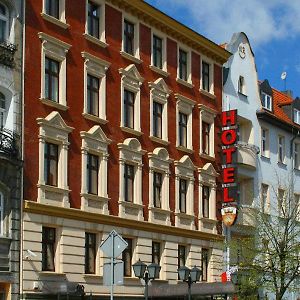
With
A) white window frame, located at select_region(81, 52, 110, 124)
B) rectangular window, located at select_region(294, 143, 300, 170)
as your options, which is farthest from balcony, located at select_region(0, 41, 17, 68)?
rectangular window, located at select_region(294, 143, 300, 170)

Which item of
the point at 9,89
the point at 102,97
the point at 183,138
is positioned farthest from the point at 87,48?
the point at 183,138

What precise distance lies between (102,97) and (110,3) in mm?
4341

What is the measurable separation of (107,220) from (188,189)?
782 cm

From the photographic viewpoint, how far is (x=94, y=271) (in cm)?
3669

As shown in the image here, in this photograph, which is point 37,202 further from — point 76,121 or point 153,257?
point 153,257

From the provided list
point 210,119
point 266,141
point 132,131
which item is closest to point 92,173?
point 132,131

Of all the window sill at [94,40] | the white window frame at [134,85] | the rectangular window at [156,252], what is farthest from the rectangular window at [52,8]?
the rectangular window at [156,252]

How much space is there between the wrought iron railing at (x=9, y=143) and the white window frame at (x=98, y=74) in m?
4.68

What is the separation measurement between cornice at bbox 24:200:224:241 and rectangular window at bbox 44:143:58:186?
115 cm

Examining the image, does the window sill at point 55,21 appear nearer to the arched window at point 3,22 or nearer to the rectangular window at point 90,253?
the arched window at point 3,22

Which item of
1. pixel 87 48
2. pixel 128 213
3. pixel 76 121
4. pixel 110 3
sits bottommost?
pixel 128 213

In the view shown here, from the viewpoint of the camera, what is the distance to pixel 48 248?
34.3 m

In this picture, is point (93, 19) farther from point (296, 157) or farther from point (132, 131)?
point (296, 157)

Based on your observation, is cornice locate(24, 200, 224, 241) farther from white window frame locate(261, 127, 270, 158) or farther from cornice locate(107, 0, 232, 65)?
cornice locate(107, 0, 232, 65)
